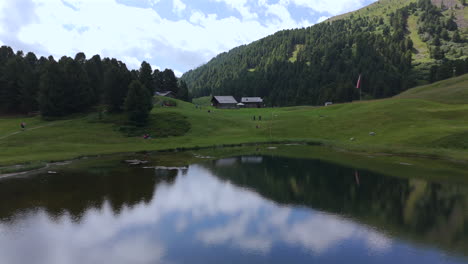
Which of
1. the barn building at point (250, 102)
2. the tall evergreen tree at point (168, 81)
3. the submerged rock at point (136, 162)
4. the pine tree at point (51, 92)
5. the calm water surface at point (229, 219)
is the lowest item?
the calm water surface at point (229, 219)

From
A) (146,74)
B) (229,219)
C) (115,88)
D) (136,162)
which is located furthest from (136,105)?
(229,219)

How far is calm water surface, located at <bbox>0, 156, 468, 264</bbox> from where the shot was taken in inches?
734

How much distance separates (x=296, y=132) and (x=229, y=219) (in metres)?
56.2

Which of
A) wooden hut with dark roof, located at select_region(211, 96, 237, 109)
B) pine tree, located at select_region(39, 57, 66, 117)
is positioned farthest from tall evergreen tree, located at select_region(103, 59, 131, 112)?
wooden hut with dark roof, located at select_region(211, 96, 237, 109)

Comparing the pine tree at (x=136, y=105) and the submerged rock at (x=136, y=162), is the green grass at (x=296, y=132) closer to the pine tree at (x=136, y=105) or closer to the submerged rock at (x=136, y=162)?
the pine tree at (x=136, y=105)

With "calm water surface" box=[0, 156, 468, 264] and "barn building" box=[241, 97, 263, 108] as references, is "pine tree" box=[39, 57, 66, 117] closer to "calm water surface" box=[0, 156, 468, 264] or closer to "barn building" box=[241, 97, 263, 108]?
"calm water surface" box=[0, 156, 468, 264]

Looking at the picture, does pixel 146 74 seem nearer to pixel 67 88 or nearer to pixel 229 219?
pixel 67 88

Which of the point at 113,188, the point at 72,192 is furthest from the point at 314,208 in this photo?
the point at 72,192

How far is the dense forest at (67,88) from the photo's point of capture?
8375 cm

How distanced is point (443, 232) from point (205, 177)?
26649 millimetres

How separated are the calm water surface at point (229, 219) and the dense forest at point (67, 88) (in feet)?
165

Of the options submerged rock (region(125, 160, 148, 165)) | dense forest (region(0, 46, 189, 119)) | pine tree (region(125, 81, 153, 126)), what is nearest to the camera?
submerged rock (region(125, 160, 148, 165))

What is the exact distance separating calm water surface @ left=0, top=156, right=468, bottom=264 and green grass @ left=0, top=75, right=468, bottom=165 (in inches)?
A: 725

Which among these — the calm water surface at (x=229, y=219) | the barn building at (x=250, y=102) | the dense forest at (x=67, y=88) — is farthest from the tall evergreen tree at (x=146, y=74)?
the barn building at (x=250, y=102)
